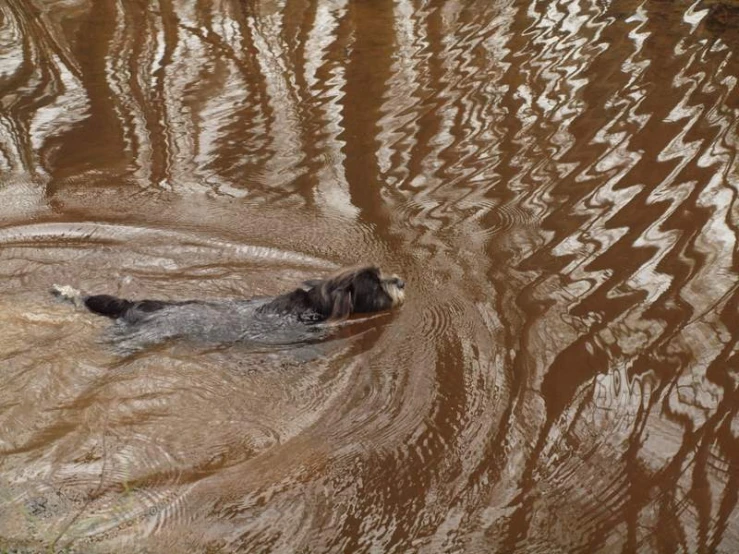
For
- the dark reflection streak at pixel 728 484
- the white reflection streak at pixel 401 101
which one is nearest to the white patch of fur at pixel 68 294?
the white reflection streak at pixel 401 101

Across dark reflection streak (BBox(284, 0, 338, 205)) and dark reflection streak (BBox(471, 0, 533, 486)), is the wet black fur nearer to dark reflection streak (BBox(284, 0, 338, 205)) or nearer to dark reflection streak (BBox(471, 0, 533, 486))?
dark reflection streak (BBox(471, 0, 533, 486))

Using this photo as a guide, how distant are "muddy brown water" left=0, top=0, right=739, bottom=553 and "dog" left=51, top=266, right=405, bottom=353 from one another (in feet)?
0.44

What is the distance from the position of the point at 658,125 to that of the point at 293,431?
17.1ft

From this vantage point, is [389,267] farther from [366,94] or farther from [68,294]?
[366,94]

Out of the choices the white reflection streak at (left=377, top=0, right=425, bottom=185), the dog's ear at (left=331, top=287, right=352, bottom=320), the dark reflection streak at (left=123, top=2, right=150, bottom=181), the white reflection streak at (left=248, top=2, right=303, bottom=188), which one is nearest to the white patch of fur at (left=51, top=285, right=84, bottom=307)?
the dog's ear at (left=331, top=287, right=352, bottom=320)

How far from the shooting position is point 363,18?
12.1 metres

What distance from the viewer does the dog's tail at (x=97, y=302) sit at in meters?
6.45

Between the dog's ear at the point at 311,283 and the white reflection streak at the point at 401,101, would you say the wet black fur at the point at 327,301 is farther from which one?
the white reflection streak at the point at 401,101

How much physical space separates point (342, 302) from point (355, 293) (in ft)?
0.38

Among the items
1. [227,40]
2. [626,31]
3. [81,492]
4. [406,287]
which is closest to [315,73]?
[227,40]

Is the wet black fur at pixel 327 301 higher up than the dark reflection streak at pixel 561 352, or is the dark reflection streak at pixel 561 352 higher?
the wet black fur at pixel 327 301

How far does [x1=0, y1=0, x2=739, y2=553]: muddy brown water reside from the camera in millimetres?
4844

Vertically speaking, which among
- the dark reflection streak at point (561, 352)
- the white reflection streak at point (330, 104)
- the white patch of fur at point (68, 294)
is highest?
the white patch of fur at point (68, 294)

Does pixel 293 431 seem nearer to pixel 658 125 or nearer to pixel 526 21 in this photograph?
pixel 658 125
